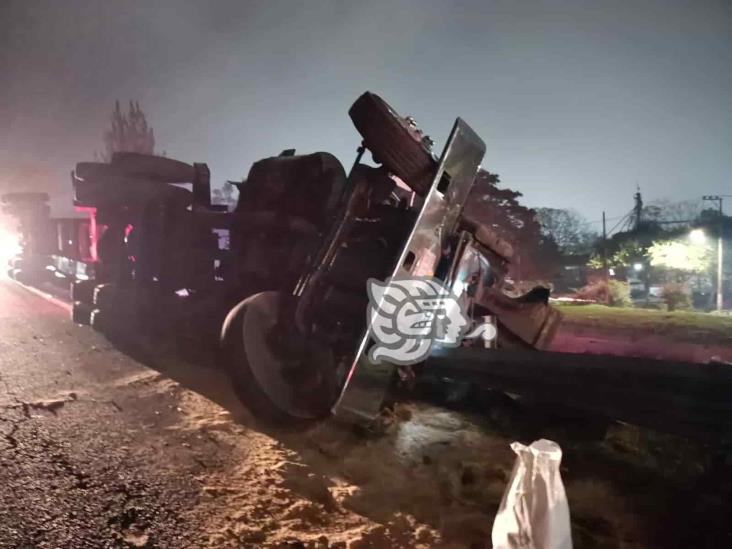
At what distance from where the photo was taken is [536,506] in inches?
72.9

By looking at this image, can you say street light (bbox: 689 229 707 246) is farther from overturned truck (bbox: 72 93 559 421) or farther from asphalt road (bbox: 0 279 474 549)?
asphalt road (bbox: 0 279 474 549)

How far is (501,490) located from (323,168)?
9.43 ft

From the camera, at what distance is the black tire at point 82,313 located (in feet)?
25.4

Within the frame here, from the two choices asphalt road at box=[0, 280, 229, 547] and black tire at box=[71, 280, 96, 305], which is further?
black tire at box=[71, 280, 96, 305]

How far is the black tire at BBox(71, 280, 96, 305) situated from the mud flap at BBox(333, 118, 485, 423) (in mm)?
6429

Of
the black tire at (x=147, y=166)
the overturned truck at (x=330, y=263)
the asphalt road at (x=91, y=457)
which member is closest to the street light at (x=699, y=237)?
the overturned truck at (x=330, y=263)

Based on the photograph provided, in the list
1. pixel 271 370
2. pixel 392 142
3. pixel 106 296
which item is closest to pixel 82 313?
pixel 106 296

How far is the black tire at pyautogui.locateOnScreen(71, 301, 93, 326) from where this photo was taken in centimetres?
774

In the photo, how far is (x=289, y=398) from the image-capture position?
3363 millimetres

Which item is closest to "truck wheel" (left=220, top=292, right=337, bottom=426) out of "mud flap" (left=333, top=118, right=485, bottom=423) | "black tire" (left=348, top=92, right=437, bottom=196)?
"mud flap" (left=333, top=118, right=485, bottom=423)

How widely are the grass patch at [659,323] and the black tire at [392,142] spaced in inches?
428

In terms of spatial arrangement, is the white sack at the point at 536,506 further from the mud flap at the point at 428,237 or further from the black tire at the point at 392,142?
the black tire at the point at 392,142

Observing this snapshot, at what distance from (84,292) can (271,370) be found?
20.8 feet

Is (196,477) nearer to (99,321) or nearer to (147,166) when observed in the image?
(99,321)
